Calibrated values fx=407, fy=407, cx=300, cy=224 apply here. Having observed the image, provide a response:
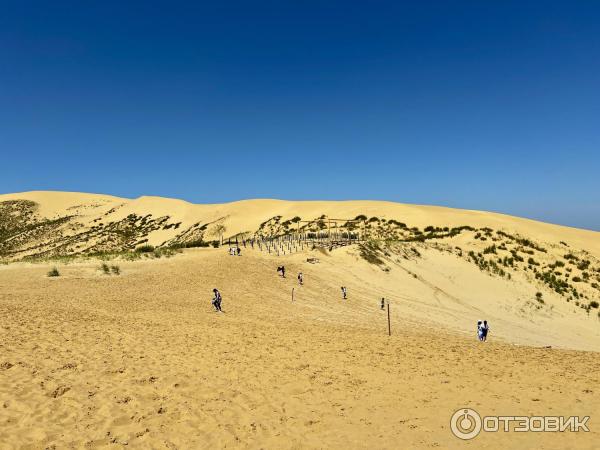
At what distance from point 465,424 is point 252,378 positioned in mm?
5412

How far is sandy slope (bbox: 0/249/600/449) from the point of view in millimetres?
8016

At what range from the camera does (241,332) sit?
1605 centimetres

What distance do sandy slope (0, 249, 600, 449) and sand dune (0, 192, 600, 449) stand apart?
0.05 meters

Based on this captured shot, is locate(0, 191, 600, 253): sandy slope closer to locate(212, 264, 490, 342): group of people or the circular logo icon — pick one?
locate(212, 264, 490, 342): group of people

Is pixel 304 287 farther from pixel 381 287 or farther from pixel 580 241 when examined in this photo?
pixel 580 241

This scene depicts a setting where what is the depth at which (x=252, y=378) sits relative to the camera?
438 inches

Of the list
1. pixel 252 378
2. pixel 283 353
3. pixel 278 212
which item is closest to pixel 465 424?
pixel 252 378

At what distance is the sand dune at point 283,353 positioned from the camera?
8219 mm

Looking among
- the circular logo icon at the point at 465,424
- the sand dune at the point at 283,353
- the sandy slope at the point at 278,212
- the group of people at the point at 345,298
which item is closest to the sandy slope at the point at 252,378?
the sand dune at the point at 283,353

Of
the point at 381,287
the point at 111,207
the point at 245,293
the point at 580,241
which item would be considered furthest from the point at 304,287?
the point at 111,207

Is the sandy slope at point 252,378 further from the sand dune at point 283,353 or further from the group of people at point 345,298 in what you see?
the group of people at point 345,298

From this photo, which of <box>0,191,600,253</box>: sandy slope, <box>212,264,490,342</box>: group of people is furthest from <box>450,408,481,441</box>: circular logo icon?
<box>0,191,600,253</box>: sandy slope

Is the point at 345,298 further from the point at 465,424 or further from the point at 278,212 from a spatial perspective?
the point at 278,212

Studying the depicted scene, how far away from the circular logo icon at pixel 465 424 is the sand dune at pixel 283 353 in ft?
0.64
